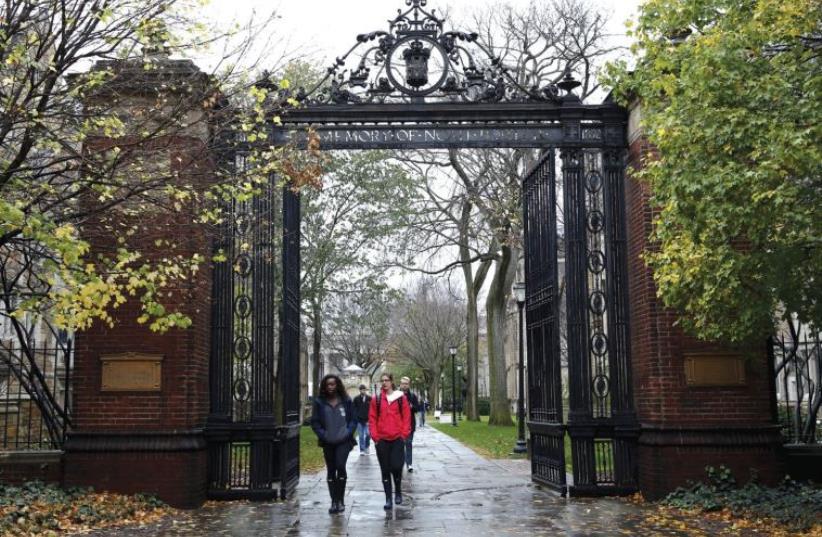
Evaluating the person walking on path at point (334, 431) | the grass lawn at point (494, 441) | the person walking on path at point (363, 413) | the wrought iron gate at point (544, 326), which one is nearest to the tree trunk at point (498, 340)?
the grass lawn at point (494, 441)

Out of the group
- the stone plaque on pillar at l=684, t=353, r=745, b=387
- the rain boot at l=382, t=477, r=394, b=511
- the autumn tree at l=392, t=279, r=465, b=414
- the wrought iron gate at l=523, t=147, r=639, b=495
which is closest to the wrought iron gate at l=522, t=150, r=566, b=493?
the wrought iron gate at l=523, t=147, r=639, b=495

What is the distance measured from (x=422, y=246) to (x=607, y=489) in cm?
1741

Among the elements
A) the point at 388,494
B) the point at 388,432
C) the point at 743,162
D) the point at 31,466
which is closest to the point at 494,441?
the point at 388,494

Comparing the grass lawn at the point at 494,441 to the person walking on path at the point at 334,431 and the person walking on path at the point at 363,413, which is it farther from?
the person walking on path at the point at 334,431

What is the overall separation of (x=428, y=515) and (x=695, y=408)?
142 inches

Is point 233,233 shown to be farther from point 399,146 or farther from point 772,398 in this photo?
point 772,398

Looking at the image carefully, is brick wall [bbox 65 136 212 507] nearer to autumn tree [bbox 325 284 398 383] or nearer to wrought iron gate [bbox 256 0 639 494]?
wrought iron gate [bbox 256 0 639 494]

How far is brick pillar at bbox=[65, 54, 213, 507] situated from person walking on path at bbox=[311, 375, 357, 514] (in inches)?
64.6

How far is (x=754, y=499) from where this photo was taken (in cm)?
1027

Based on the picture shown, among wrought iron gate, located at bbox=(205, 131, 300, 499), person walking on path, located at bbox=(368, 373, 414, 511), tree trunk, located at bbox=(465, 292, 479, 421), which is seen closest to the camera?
person walking on path, located at bbox=(368, 373, 414, 511)

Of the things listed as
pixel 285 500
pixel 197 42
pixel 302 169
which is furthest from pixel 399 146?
pixel 285 500

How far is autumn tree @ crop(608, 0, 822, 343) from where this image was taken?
781cm

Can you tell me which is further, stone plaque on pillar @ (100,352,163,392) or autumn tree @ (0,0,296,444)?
stone plaque on pillar @ (100,352,163,392)

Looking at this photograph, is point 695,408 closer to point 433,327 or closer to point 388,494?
point 388,494
